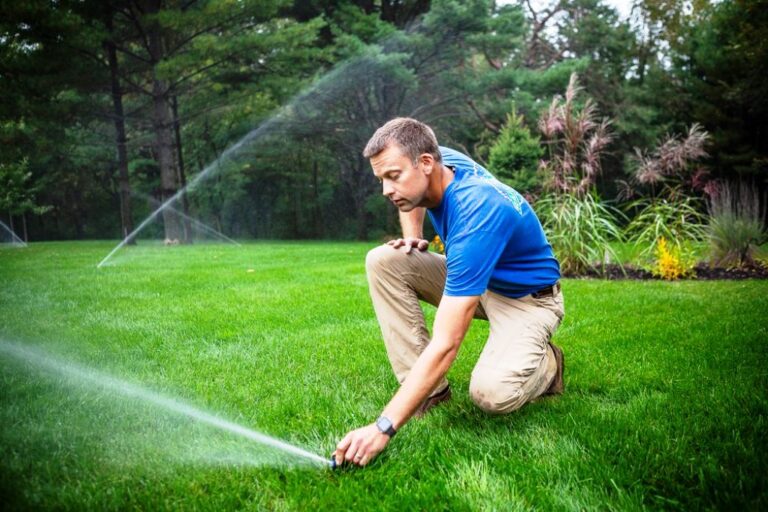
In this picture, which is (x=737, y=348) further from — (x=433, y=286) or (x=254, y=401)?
(x=254, y=401)

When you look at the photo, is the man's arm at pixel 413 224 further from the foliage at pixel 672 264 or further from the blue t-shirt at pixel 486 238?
the foliage at pixel 672 264

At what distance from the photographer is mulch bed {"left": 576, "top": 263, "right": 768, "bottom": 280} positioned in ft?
20.5

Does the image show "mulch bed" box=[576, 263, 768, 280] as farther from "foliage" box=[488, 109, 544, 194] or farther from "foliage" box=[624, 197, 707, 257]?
"foliage" box=[488, 109, 544, 194]

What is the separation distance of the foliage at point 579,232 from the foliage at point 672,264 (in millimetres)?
540

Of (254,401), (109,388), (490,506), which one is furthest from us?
(109,388)

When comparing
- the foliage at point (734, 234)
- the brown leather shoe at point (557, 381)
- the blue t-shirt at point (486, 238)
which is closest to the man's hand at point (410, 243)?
the blue t-shirt at point (486, 238)

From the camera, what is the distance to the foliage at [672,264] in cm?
631

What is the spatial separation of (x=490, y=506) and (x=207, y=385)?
1.81 metres

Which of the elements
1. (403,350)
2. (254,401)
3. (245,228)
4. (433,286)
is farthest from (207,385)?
(245,228)

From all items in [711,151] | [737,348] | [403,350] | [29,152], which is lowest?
[737,348]

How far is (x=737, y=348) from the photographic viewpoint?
10.6ft

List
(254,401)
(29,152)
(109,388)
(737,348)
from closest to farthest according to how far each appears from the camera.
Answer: (254,401)
(109,388)
(737,348)
(29,152)

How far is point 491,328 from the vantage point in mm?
2592

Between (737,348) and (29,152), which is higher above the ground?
(29,152)
